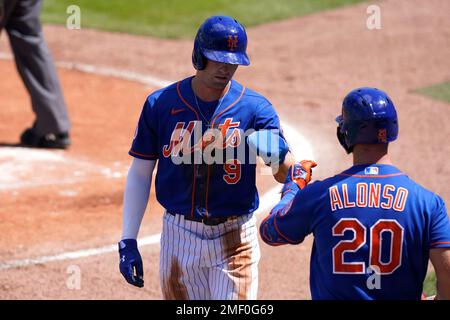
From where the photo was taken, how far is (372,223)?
11.7 ft

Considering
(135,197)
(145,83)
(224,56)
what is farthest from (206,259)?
(145,83)

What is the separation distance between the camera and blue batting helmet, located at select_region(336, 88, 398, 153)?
3.65m

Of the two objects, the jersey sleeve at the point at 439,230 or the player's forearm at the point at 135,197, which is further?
the player's forearm at the point at 135,197

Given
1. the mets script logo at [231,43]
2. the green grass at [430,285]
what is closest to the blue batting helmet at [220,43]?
the mets script logo at [231,43]

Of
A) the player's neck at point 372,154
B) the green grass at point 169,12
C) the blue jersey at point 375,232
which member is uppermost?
the green grass at point 169,12

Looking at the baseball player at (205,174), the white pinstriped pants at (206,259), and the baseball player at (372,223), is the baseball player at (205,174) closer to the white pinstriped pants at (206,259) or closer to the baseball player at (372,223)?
the white pinstriped pants at (206,259)

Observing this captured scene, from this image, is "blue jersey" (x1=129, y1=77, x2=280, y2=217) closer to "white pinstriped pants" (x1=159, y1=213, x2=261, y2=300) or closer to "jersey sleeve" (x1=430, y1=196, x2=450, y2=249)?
"white pinstriped pants" (x1=159, y1=213, x2=261, y2=300)

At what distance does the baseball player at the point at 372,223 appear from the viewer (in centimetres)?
355

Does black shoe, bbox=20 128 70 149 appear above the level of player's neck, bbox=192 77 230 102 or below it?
below

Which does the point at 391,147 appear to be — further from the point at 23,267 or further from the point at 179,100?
the point at 179,100

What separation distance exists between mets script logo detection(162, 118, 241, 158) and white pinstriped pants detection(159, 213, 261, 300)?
1.14ft

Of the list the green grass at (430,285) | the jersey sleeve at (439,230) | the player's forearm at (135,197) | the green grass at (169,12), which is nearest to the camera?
the jersey sleeve at (439,230)

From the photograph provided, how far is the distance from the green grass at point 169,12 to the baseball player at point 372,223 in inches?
410

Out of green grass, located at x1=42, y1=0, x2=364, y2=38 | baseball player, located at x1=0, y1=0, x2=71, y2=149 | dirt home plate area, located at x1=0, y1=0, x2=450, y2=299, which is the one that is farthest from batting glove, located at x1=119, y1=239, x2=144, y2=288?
green grass, located at x1=42, y1=0, x2=364, y2=38
